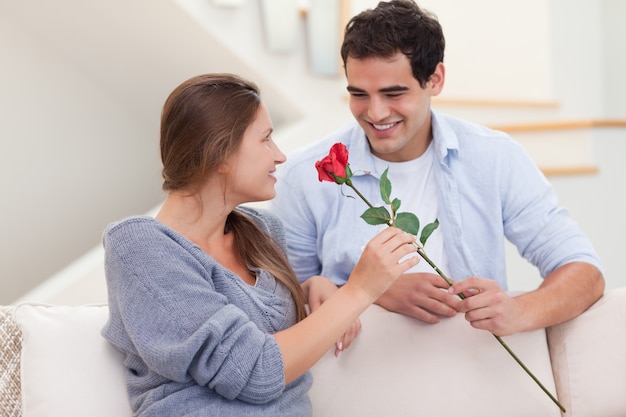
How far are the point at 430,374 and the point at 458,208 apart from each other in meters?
0.46

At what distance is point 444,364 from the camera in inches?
71.5

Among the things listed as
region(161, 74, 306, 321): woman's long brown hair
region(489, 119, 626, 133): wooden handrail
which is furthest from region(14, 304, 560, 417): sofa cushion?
region(489, 119, 626, 133): wooden handrail

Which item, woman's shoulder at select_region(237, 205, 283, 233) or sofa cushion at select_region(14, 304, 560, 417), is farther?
woman's shoulder at select_region(237, 205, 283, 233)

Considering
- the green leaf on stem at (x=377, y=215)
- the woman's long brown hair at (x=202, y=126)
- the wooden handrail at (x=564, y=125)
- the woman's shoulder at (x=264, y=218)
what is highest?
the woman's long brown hair at (x=202, y=126)

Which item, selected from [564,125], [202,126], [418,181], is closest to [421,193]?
[418,181]

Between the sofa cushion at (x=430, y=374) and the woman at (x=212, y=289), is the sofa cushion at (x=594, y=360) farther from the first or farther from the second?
the woman at (x=212, y=289)

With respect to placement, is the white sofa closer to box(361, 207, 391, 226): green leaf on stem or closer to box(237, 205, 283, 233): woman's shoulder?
box(237, 205, 283, 233): woman's shoulder

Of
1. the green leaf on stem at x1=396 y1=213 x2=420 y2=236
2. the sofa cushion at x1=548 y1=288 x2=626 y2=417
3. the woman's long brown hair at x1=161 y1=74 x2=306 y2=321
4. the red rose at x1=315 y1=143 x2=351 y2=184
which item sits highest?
the woman's long brown hair at x1=161 y1=74 x2=306 y2=321

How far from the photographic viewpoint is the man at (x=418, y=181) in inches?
80.0

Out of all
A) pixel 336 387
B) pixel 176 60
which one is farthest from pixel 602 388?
pixel 176 60

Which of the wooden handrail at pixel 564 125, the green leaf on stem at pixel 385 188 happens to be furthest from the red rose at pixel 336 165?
the wooden handrail at pixel 564 125

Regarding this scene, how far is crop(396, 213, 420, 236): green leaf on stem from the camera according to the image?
1520 mm

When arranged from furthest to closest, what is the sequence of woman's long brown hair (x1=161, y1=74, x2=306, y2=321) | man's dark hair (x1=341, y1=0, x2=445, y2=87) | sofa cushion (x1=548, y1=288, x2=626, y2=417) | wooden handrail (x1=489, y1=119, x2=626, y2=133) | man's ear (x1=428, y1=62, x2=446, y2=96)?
wooden handrail (x1=489, y1=119, x2=626, y2=133) < man's ear (x1=428, y1=62, x2=446, y2=96) < man's dark hair (x1=341, y1=0, x2=445, y2=87) < sofa cushion (x1=548, y1=288, x2=626, y2=417) < woman's long brown hair (x1=161, y1=74, x2=306, y2=321)

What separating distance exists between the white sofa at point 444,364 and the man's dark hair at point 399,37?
24.5 inches
